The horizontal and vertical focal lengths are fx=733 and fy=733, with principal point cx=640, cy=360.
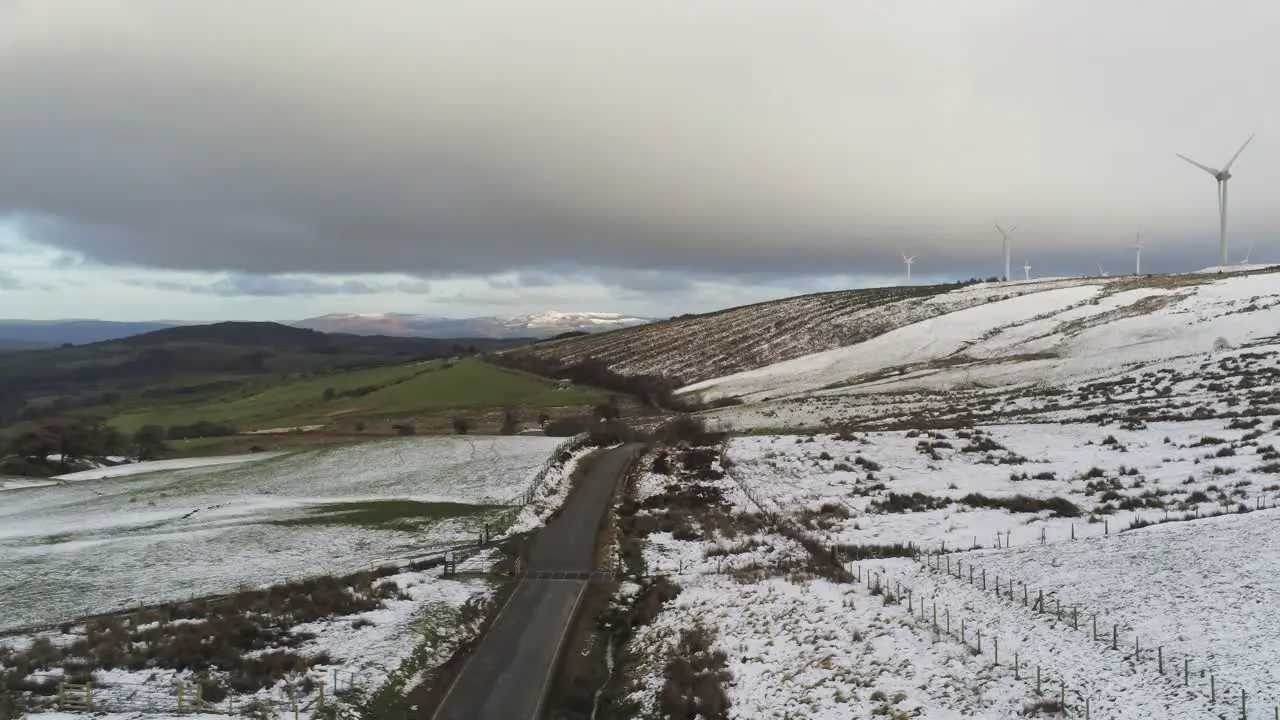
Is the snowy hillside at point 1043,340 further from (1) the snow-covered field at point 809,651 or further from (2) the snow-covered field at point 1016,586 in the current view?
(1) the snow-covered field at point 809,651

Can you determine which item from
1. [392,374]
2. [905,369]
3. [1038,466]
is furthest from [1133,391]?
[392,374]

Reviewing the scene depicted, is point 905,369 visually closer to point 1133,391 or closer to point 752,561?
point 1133,391

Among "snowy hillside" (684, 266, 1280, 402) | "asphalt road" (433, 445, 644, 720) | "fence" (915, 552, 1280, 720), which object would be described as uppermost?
"snowy hillside" (684, 266, 1280, 402)

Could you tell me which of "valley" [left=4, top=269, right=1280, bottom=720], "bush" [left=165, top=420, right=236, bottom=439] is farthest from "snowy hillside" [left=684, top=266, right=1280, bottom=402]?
"bush" [left=165, top=420, right=236, bottom=439]

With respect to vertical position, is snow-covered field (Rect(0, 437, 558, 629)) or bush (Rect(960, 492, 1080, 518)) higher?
bush (Rect(960, 492, 1080, 518))

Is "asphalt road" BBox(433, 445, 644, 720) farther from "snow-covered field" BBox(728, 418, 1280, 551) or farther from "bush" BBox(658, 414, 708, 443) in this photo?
"bush" BBox(658, 414, 708, 443)

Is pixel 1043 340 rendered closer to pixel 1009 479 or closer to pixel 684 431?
pixel 684 431

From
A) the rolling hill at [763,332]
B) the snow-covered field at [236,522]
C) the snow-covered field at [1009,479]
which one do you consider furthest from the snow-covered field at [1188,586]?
the rolling hill at [763,332]
